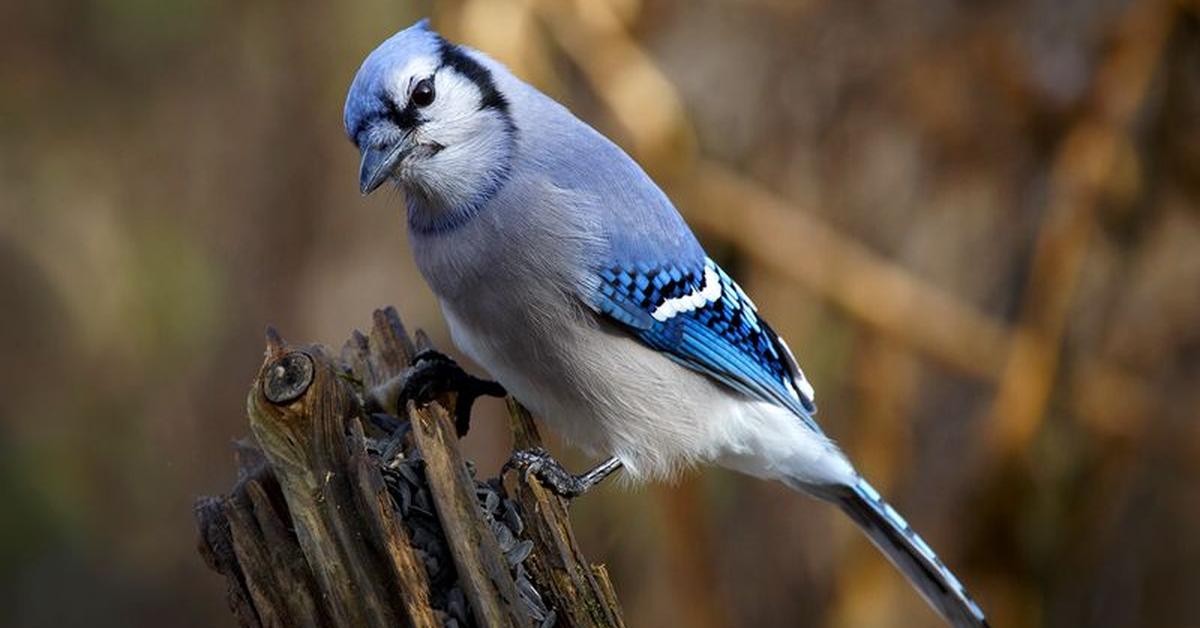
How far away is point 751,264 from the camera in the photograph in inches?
192

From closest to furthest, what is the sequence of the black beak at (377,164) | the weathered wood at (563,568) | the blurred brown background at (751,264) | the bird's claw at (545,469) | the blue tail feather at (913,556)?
the weathered wood at (563,568)
the bird's claw at (545,469)
the black beak at (377,164)
the blue tail feather at (913,556)
the blurred brown background at (751,264)

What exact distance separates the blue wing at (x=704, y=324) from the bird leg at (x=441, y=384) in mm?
268

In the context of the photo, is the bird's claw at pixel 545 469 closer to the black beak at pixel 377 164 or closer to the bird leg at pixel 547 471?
the bird leg at pixel 547 471

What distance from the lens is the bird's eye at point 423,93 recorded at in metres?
2.68

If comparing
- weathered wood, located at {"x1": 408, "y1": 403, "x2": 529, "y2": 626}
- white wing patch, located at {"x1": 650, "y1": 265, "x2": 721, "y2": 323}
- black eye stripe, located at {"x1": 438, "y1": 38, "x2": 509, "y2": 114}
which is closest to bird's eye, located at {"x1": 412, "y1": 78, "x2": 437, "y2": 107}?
black eye stripe, located at {"x1": 438, "y1": 38, "x2": 509, "y2": 114}

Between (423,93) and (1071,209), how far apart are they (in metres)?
2.62

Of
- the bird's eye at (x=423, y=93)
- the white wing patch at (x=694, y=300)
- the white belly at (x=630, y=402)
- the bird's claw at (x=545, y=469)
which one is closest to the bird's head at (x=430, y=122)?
the bird's eye at (x=423, y=93)

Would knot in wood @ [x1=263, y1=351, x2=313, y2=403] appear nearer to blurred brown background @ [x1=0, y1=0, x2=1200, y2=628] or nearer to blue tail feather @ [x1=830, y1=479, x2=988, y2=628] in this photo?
blue tail feather @ [x1=830, y1=479, x2=988, y2=628]

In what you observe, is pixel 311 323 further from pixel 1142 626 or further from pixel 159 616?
pixel 1142 626

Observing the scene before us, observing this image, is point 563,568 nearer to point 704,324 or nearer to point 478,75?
point 704,324

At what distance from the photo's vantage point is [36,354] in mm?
5438

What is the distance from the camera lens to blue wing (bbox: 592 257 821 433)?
9.29 feet

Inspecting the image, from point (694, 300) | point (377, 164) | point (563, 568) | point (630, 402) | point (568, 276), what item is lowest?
point (563, 568)

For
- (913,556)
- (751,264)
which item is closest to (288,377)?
(913,556)
